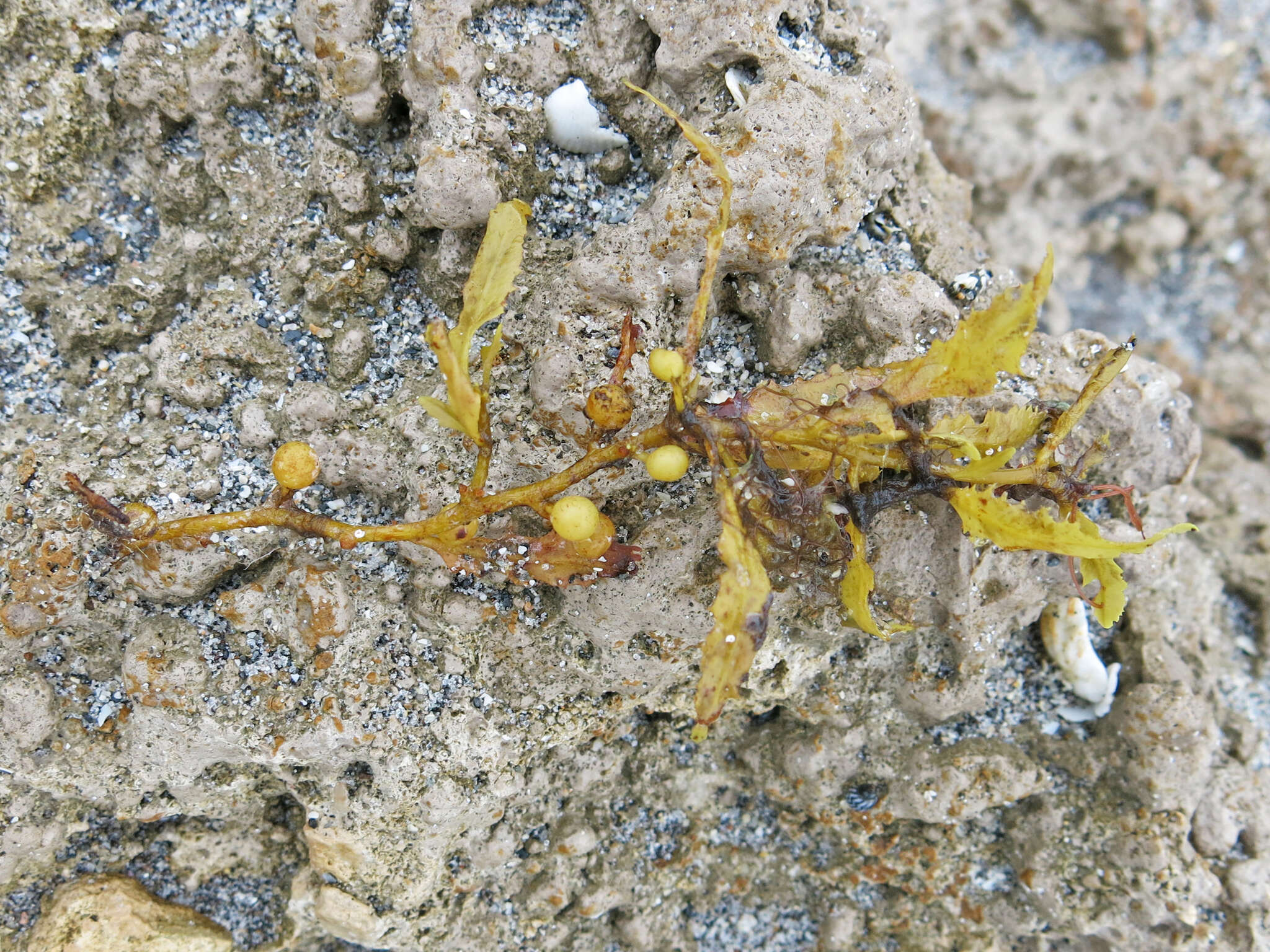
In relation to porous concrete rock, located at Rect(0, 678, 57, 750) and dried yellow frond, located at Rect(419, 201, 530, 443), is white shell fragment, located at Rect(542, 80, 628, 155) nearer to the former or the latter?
dried yellow frond, located at Rect(419, 201, 530, 443)

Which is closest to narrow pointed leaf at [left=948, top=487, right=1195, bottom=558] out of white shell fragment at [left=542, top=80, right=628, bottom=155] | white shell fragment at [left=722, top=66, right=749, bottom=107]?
white shell fragment at [left=722, top=66, right=749, bottom=107]

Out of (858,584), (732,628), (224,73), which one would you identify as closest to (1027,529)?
(858,584)

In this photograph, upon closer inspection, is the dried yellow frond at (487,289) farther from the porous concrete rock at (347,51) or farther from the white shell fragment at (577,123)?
the porous concrete rock at (347,51)

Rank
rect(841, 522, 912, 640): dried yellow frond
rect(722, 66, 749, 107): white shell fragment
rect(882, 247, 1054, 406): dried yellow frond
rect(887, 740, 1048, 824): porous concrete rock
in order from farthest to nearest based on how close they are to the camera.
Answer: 1. rect(887, 740, 1048, 824): porous concrete rock
2. rect(722, 66, 749, 107): white shell fragment
3. rect(841, 522, 912, 640): dried yellow frond
4. rect(882, 247, 1054, 406): dried yellow frond

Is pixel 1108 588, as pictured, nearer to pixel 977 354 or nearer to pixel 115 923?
pixel 977 354

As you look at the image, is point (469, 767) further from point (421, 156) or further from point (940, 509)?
point (421, 156)
